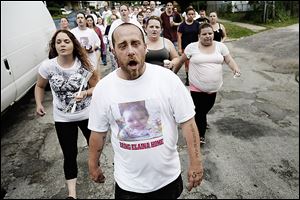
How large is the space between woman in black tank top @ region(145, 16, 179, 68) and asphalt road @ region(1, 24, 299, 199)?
46.4 inches

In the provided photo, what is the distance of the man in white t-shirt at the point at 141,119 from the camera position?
6.55 ft

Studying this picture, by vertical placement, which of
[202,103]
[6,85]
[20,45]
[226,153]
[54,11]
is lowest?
[226,153]

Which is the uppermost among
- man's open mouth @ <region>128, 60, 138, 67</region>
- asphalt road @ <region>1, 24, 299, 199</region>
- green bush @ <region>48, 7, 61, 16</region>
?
green bush @ <region>48, 7, 61, 16</region>

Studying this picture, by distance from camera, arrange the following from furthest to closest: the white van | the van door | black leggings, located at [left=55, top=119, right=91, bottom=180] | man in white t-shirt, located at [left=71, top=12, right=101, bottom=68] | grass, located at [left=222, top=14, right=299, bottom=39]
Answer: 1. grass, located at [left=222, top=14, right=299, bottom=39]
2. man in white t-shirt, located at [left=71, top=12, right=101, bottom=68]
3. the white van
4. the van door
5. black leggings, located at [left=55, top=119, right=91, bottom=180]

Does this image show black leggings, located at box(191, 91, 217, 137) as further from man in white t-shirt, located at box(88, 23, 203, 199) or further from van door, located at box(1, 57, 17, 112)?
van door, located at box(1, 57, 17, 112)

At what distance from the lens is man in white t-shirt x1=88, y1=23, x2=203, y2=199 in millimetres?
1997

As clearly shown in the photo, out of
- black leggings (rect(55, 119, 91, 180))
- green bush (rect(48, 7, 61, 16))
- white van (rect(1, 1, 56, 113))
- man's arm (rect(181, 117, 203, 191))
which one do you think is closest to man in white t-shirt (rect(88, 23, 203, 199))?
man's arm (rect(181, 117, 203, 191))

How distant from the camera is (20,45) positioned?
17.5 feet

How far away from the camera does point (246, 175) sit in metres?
3.57

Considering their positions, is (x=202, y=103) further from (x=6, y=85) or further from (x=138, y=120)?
(x=6, y=85)

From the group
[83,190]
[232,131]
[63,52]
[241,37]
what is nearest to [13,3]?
[63,52]

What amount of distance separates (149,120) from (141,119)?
0.16ft

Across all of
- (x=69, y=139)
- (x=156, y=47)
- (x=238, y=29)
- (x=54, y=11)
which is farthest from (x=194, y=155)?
(x=238, y=29)

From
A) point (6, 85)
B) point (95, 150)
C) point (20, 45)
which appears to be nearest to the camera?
point (95, 150)
